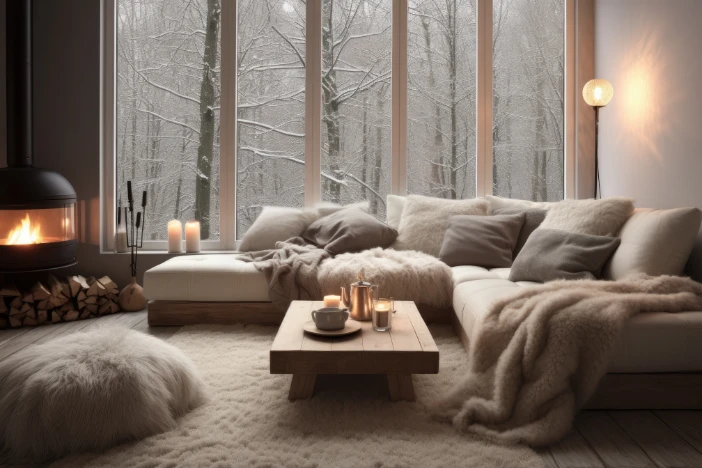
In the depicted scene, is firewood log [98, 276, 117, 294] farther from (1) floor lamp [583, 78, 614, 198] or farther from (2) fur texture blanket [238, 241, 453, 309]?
(1) floor lamp [583, 78, 614, 198]

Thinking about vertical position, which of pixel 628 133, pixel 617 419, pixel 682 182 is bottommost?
pixel 617 419

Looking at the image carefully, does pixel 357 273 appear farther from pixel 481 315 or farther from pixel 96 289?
pixel 96 289

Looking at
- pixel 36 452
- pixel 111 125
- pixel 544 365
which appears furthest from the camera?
pixel 111 125

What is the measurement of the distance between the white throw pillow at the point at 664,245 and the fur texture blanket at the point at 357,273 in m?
1.09

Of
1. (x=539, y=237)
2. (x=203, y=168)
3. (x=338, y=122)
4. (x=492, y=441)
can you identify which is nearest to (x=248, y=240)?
(x=203, y=168)

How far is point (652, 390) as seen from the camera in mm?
2416

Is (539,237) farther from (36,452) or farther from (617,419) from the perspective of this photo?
(36,452)

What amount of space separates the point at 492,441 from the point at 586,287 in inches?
35.7

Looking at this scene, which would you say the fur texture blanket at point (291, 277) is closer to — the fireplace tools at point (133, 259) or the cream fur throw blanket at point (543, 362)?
the fireplace tools at point (133, 259)

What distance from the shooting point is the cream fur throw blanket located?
2.23m

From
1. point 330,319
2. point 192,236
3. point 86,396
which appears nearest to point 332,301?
point 330,319

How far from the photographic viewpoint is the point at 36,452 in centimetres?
200

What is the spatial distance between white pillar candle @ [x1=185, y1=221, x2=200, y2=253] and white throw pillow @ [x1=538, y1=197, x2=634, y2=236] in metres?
2.65

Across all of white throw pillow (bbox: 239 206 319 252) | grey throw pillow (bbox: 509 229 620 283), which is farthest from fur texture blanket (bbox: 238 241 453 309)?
grey throw pillow (bbox: 509 229 620 283)
